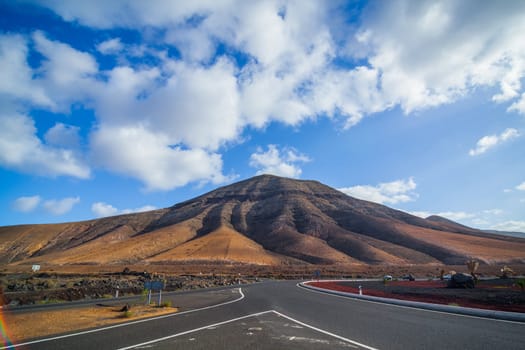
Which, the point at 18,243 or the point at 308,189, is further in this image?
the point at 308,189

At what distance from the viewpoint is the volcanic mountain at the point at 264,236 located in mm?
92750

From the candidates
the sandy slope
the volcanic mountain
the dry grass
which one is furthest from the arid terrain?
the sandy slope

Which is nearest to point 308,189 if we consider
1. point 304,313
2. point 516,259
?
point 516,259

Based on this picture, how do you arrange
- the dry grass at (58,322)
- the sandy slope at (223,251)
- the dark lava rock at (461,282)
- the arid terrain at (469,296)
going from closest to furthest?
the dry grass at (58,322) < the arid terrain at (469,296) < the dark lava rock at (461,282) < the sandy slope at (223,251)

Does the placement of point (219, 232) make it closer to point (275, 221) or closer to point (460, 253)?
point (275, 221)

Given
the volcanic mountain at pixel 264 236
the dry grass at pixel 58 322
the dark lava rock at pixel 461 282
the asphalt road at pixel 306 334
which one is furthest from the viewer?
the volcanic mountain at pixel 264 236

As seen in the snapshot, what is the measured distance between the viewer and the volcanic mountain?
92750 millimetres

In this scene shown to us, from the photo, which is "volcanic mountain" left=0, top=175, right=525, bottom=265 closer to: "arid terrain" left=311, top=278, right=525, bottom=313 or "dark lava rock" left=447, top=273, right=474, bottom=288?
"dark lava rock" left=447, top=273, right=474, bottom=288

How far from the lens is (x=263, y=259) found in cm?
9262

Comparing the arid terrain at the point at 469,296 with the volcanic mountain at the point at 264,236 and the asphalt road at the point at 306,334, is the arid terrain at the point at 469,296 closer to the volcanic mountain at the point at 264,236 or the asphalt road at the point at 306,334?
the asphalt road at the point at 306,334

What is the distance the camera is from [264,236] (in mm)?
116625

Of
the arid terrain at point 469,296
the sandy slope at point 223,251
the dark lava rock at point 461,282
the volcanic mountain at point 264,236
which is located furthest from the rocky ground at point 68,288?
the sandy slope at point 223,251

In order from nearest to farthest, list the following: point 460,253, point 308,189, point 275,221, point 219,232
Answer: point 460,253 < point 219,232 < point 275,221 < point 308,189

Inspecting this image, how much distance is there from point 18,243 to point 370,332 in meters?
153
